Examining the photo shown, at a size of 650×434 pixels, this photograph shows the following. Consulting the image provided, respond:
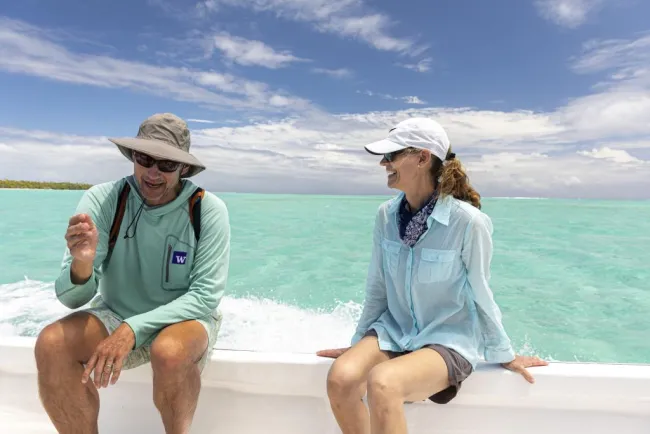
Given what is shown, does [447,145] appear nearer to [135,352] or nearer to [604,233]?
[135,352]

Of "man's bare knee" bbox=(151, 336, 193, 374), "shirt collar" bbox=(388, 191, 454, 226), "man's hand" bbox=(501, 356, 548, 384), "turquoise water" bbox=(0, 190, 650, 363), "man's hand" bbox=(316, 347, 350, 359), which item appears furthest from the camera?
"turquoise water" bbox=(0, 190, 650, 363)

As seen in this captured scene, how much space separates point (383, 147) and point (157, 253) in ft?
2.94

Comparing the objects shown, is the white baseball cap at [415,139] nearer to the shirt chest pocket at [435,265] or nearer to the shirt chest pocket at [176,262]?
the shirt chest pocket at [435,265]

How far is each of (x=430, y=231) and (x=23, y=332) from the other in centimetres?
367

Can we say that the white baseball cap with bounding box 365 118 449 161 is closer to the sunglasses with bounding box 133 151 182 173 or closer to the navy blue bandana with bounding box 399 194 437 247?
the navy blue bandana with bounding box 399 194 437 247

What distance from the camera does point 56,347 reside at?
147cm

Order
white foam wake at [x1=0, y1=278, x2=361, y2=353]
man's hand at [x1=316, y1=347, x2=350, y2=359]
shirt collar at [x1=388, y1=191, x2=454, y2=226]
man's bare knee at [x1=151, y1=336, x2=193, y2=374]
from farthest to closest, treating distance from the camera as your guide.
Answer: white foam wake at [x1=0, y1=278, x2=361, y2=353], man's hand at [x1=316, y1=347, x2=350, y2=359], shirt collar at [x1=388, y1=191, x2=454, y2=226], man's bare knee at [x1=151, y1=336, x2=193, y2=374]

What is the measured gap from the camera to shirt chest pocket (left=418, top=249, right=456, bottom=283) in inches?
61.0

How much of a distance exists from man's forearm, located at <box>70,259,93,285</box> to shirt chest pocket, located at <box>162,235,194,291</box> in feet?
0.82

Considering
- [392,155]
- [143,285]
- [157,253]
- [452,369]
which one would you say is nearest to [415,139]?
[392,155]

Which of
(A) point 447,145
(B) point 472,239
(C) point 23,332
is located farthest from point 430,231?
(C) point 23,332

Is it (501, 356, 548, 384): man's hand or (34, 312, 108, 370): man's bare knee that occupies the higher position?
(34, 312, 108, 370): man's bare knee

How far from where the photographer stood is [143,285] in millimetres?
1739

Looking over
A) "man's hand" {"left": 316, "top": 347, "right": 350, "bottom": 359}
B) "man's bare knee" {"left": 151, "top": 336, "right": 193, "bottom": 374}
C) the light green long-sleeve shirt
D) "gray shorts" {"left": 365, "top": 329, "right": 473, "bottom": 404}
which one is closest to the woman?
"gray shorts" {"left": 365, "top": 329, "right": 473, "bottom": 404}
